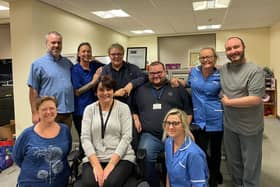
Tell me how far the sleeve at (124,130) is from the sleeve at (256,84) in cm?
103

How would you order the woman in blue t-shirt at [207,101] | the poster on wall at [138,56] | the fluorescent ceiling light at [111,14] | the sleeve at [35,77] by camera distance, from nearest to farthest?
1. the woman in blue t-shirt at [207,101]
2. the sleeve at [35,77]
3. the poster on wall at [138,56]
4. the fluorescent ceiling light at [111,14]

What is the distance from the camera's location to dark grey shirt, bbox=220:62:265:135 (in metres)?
2.22

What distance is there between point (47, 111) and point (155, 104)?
40.7 inches

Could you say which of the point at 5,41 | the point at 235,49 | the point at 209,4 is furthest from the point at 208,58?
the point at 5,41

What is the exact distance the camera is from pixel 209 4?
18.0 feet

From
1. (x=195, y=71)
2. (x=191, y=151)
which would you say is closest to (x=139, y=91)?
(x=195, y=71)

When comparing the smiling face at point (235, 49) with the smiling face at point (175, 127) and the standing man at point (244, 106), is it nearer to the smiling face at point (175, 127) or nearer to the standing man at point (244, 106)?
the standing man at point (244, 106)

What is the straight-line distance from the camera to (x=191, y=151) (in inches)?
72.0

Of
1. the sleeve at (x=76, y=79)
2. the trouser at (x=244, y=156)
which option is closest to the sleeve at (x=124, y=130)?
the sleeve at (x=76, y=79)

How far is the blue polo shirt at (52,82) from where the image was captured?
2.63m

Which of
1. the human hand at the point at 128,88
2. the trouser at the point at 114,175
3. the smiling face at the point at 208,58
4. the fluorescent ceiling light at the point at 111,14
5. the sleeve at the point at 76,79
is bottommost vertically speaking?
the trouser at the point at 114,175

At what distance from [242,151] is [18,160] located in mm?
1897

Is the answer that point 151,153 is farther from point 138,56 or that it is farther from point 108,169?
point 138,56

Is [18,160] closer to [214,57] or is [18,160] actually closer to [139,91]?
[139,91]
